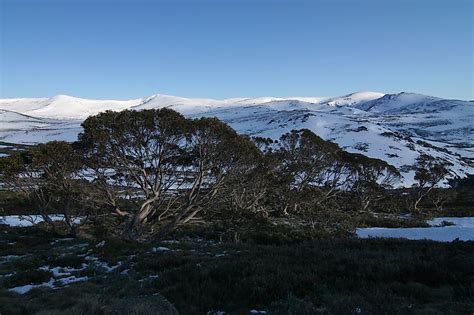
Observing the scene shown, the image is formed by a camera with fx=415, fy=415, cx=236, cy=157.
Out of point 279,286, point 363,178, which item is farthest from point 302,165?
point 279,286

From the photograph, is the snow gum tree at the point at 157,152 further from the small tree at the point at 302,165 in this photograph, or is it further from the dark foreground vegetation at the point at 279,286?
the small tree at the point at 302,165

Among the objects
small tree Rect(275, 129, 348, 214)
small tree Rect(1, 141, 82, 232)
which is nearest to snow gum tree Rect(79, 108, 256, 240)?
small tree Rect(1, 141, 82, 232)

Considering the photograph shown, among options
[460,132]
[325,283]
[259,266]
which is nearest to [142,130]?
[259,266]

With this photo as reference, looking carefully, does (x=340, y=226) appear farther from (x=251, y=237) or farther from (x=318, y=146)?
(x=318, y=146)

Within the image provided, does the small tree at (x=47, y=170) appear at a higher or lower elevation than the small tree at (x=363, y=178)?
higher

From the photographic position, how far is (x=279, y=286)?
8289 millimetres

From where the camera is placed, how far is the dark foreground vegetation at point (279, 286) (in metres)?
7.07

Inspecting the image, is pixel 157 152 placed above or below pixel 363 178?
above

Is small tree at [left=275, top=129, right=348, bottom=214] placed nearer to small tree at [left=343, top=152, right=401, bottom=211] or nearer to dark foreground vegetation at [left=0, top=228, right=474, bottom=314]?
small tree at [left=343, top=152, right=401, bottom=211]

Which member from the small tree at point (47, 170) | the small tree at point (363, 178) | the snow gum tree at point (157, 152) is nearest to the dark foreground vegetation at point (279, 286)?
the snow gum tree at point (157, 152)

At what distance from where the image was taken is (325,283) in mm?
8570

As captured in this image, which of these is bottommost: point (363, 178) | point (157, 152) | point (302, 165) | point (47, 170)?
point (363, 178)

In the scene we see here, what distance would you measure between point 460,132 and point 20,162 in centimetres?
20291

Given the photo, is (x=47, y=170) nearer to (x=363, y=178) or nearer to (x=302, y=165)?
(x=302, y=165)
